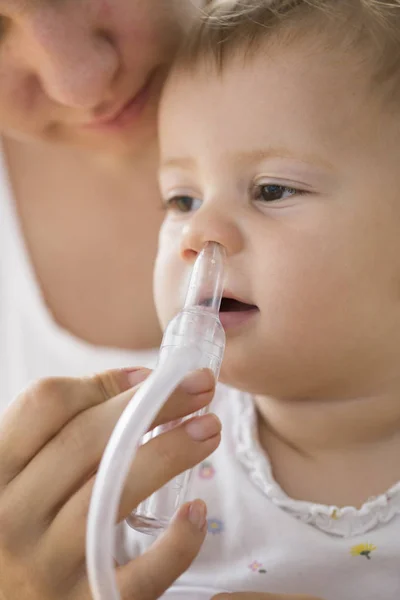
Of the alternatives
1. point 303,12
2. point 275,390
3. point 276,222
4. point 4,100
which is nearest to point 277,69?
point 303,12

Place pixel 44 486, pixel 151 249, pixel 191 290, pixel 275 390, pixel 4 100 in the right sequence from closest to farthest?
pixel 44 486
pixel 191 290
pixel 275 390
pixel 4 100
pixel 151 249

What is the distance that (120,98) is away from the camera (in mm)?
1443

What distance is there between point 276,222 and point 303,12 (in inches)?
11.6

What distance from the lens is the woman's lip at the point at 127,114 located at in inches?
58.1

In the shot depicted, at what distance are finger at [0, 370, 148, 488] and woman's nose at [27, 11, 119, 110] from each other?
608mm

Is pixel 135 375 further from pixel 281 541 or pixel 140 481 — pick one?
pixel 281 541

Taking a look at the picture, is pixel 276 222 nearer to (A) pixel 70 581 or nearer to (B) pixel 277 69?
(B) pixel 277 69

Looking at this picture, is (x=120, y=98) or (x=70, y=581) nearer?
(x=70, y=581)

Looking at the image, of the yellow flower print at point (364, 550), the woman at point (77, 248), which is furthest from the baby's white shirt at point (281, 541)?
the woman at point (77, 248)

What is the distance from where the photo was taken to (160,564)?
888 millimetres

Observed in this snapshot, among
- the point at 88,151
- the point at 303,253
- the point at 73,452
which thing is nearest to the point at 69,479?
the point at 73,452

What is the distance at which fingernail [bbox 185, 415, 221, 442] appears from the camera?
2.87 feet

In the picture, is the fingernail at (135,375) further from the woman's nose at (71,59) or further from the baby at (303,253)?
the woman's nose at (71,59)

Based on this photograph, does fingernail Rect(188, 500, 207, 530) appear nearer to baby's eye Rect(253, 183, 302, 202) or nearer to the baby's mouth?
the baby's mouth
